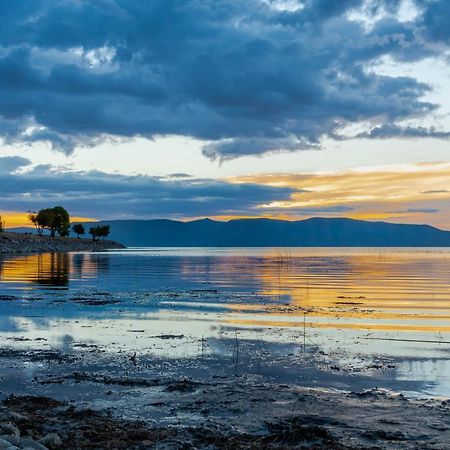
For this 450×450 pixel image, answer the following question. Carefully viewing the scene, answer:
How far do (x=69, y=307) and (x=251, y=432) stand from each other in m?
24.3

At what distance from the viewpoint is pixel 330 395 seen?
47.5ft

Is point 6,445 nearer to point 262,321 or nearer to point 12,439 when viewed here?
point 12,439

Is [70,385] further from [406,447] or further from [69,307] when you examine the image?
[69,307]

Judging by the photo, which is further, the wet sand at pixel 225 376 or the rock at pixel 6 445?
the wet sand at pixel 225 376

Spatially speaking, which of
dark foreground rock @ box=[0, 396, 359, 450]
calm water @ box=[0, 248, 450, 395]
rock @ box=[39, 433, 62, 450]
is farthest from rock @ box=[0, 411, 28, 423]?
calm water @ box=[0, 248, 450, 395]

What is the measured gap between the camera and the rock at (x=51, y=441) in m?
10.2

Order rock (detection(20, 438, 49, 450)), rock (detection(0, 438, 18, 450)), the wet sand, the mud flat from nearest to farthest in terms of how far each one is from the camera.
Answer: rock (detection(0, 438, 18, 450)), rock (detection(20, 438, 49, 450)), the mud flat, the wet sand

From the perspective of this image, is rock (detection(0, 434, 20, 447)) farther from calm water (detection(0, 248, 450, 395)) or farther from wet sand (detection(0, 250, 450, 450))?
calm water (detection(0, 248, 450, 395))

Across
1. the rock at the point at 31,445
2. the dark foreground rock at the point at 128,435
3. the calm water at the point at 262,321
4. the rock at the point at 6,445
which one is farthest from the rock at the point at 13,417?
the calm water at the point at 262,321

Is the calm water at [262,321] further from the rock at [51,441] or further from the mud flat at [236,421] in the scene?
the rock at [51,441]

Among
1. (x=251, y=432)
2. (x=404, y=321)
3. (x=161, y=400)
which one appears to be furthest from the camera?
(x=404, y=321)

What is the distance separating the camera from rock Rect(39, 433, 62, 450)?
1020 centimetres

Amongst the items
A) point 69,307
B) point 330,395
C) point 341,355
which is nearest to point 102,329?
point 69,307

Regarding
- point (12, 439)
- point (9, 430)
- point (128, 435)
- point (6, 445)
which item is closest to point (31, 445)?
point (12, 439)
